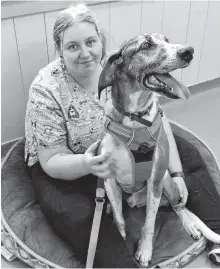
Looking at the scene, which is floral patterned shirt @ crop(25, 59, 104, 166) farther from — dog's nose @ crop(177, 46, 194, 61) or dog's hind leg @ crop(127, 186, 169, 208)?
dog's nose @ crop(177, 46, 194, 61)

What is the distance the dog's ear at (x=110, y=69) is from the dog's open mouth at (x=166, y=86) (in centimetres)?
12

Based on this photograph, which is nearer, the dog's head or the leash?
the dog's head

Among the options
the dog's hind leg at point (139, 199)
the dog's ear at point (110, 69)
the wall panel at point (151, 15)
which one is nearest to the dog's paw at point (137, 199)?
the dog's hind leg at point (139, 199)

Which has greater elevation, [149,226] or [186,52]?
[186,52]

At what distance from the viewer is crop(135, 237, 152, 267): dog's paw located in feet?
4.73

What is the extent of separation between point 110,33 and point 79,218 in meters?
1.27

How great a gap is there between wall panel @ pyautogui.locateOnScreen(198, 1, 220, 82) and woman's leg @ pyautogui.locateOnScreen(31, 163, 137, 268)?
5.58 ft

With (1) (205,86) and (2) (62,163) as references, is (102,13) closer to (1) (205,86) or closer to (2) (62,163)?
(2) (62,163)

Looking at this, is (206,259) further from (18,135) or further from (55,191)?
(18,135)

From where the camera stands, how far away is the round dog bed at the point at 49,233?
1479 millimetres

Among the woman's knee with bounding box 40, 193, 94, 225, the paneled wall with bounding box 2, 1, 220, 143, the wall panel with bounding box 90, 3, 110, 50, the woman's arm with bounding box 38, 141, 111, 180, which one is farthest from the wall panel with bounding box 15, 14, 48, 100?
the woman's knee with bounding box 40, 193, 94, 225

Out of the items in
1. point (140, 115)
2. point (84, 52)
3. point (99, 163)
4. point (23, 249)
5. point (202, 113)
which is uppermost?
point (84, 52)

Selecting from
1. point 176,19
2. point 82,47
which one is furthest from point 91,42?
point 176,19

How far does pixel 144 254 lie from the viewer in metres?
1.45
